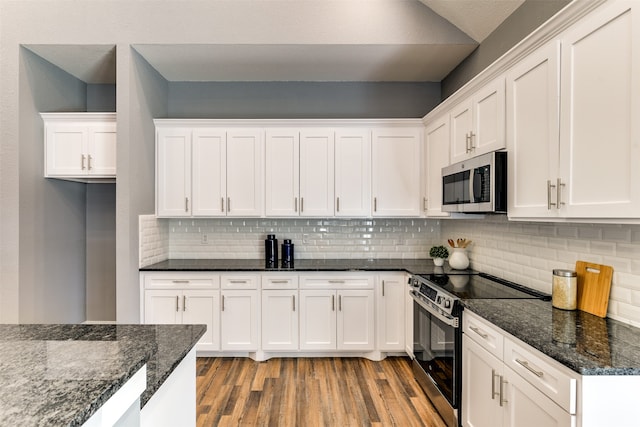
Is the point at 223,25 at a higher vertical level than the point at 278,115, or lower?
higher

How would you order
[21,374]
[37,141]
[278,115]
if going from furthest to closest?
[278,115]
[37,141]
[21,374]

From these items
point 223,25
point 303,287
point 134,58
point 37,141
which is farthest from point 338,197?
point 37,141

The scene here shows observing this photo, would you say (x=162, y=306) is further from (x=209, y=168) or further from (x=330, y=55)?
(x=330, y=55)

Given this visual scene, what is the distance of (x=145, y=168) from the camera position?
11.4 feet

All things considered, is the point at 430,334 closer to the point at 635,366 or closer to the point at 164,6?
the point at 635,366

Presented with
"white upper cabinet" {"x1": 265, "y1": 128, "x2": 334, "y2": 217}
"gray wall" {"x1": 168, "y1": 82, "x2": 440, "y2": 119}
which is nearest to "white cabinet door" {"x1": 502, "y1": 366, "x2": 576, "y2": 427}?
"white upper cabinet" {"x1": 265, "y1": 128, "x2": 334, "y2": 217}

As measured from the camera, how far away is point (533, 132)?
6.15 ft

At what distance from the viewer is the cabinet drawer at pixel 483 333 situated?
176 centimetres

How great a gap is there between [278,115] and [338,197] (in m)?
1.21

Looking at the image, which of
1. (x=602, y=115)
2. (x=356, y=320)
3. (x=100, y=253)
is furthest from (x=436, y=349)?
(x=100, y=253)

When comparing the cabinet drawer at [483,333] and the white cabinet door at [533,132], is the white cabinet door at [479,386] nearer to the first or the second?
the cabinet drawer at [483,333]

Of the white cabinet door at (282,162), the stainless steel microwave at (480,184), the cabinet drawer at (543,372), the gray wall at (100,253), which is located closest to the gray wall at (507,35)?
the stainless steel microwave at (480,184)

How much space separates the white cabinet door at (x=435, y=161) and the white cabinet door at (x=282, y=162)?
132cm

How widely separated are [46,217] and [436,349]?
146 inches
